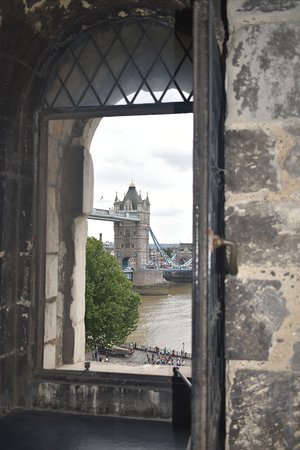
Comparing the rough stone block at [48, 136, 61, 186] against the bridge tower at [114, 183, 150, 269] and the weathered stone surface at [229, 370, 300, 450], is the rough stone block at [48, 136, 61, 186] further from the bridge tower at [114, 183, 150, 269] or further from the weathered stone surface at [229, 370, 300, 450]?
the bridge tower at [114, 183, 150, 269]

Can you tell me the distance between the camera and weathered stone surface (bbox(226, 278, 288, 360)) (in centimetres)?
169

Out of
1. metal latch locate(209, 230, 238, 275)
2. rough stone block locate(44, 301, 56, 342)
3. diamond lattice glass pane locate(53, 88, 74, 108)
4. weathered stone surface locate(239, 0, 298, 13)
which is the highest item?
diamond lattice glass pane locate(53, 88, 74, 108)

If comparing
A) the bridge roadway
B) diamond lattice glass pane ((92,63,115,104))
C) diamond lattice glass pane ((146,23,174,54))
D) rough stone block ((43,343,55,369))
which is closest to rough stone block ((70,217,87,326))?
rough stone block ((43,343,55,369))

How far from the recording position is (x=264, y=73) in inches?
67.0

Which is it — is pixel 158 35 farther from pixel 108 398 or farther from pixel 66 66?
A: pixel 108 398

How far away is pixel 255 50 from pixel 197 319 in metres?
1.08

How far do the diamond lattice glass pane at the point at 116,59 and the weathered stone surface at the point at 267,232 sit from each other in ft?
7.62

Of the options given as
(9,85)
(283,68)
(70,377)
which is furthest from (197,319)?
(9,85)

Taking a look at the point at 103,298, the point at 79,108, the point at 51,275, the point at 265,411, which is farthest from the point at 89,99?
the point at 103,298

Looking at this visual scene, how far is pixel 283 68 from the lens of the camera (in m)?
1.69

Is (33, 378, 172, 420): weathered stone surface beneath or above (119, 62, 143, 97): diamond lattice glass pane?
beneath

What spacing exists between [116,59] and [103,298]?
16101 millimetres

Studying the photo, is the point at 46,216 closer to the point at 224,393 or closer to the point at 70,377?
the point at 70,377

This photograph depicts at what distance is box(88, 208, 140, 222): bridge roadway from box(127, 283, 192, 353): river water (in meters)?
11.6
